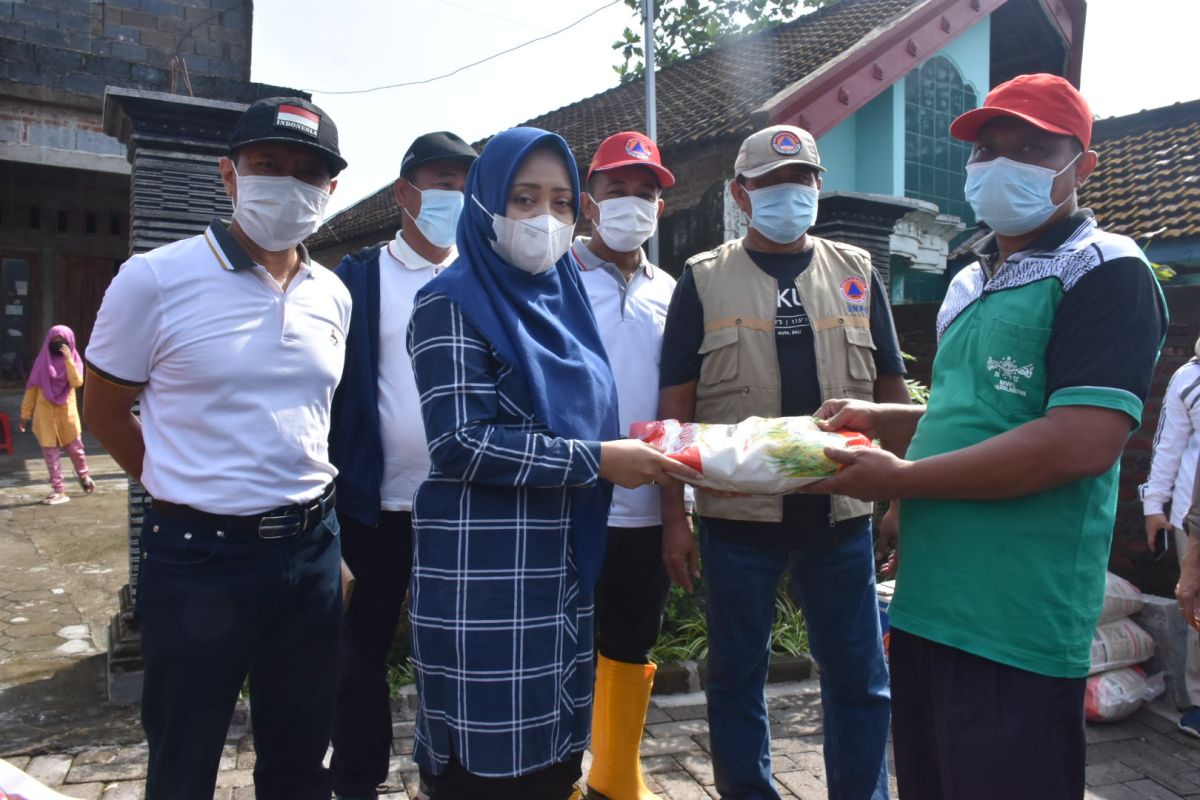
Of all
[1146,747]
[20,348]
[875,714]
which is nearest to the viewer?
[875,714]

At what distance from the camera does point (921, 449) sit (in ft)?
6.59

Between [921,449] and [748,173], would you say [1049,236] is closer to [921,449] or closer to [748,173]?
[921,449]

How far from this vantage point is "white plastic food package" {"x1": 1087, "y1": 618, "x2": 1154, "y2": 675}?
13.3 ft

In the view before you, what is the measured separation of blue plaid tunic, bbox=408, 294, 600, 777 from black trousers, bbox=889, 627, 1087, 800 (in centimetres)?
82

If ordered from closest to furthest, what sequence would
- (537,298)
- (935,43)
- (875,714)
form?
(537,298) < (875,714) < (935,43)

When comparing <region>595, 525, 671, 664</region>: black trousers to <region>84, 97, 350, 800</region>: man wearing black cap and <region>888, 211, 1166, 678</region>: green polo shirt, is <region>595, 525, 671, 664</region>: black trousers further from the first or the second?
<region>888, 211, 1166, 678</region>: green polo shirt

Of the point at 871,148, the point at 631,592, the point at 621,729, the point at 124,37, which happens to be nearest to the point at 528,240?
the point at 631,592

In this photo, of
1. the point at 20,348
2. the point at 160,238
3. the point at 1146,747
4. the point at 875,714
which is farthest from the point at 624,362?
the point at 20,348

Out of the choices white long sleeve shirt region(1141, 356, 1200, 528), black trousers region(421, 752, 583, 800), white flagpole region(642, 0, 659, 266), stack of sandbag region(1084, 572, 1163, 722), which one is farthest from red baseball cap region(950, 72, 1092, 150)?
white flagpole region(642, 0, 659, 266)

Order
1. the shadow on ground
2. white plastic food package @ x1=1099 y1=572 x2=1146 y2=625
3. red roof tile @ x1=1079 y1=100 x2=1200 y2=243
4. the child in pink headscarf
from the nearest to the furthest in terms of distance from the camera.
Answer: the shadow on ground < white plastic food package @ x1=1099 y1=572 x2=1146 y2=625 < the child in pink headscarf < red roof tile @ x1=1079 y1=100 x2=1200 y2=243

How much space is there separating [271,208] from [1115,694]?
4.05 meters

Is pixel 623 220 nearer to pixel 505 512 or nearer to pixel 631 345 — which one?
pixel 631 345

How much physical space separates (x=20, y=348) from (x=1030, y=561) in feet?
49.0

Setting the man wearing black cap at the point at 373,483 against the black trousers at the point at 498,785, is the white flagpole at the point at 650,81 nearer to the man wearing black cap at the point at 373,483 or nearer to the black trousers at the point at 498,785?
the man wearing black cap at the point at 373,483
